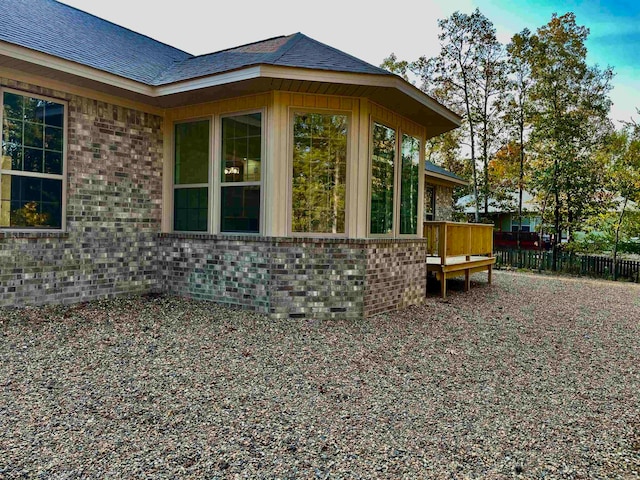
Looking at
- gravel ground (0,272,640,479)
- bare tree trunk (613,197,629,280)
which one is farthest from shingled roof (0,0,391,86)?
bare tree trunk (613,197,629,280)

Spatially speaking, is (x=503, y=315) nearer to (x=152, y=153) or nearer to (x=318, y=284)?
(x=318, y=284)

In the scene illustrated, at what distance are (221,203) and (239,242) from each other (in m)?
0.72

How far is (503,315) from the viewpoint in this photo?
22.9ft

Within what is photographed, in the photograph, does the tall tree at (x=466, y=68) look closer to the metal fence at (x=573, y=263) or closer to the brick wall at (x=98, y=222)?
the metal fence at (x=573, y=263)

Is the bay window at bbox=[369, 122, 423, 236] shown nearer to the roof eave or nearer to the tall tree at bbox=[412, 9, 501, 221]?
the roof eave

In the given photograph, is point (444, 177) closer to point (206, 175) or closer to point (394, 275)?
point (394, 275)

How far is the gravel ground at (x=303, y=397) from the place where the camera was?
7.87ft

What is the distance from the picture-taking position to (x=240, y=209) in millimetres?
6215

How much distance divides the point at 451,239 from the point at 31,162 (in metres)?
7.04

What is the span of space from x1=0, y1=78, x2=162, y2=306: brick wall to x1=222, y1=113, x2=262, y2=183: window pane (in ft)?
4.51

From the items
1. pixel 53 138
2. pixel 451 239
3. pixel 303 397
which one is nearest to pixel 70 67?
pixel 53 138

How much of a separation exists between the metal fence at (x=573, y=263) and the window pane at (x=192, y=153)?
12.4 m

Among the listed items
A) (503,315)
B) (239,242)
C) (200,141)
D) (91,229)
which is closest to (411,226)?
(503,315)

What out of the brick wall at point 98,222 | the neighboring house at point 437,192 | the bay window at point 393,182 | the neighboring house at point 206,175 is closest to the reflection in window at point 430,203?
the neighboring house at point 437,192
